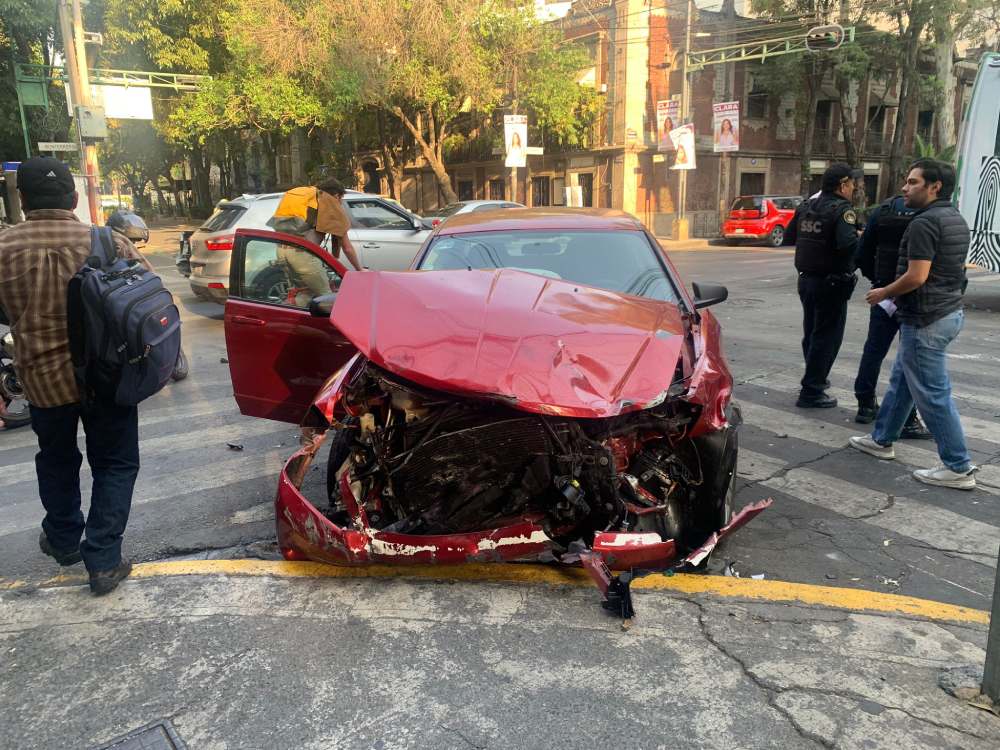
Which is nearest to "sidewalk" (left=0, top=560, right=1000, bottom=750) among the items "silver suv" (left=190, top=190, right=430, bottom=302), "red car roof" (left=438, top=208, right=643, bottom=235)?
"red car roof" (left=438, top=208, right=643, bottom=235)

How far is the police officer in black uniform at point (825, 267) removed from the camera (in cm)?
576

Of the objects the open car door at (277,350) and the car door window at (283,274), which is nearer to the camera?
the open car door at (277,350)

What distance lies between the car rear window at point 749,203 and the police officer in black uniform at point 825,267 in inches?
794

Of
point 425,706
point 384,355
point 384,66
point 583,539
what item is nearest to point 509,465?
point 583,539

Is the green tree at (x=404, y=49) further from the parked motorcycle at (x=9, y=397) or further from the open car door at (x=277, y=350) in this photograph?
the open car door at (x=277, y=350)

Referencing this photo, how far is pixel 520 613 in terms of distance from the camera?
307cm

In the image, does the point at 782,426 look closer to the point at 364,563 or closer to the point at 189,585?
the point at 364,563

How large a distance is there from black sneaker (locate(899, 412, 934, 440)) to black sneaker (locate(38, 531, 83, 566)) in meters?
5.35

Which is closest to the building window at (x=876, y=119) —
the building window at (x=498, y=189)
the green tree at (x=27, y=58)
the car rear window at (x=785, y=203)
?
the car rear window at (x=785, y=203)

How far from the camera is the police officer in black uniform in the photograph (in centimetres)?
576

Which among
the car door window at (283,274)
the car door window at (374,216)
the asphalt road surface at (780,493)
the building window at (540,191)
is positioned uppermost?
the building window at (540,191)

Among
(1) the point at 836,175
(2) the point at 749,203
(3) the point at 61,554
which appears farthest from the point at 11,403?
(2) the point at 749,203

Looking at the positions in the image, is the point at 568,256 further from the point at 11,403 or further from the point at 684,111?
the point at 684,111

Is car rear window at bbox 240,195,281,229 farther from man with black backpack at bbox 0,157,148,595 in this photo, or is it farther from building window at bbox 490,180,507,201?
building window at bbox 490,180,507,201
